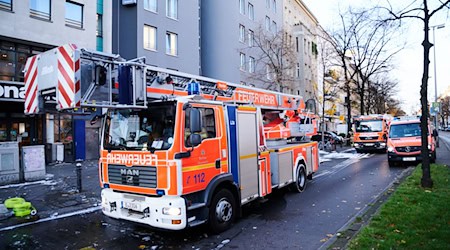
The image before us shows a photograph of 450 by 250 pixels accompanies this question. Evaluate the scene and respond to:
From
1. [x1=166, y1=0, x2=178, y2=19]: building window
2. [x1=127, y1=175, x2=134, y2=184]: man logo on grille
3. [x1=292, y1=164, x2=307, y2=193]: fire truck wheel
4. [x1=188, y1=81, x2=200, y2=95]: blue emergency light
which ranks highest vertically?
[x1=166, y1=0, x2=178, y2=19]: building window

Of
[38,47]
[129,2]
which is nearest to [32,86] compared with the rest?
[38,47]

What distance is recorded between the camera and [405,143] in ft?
48.6

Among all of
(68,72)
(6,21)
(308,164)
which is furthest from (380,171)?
(6,21)

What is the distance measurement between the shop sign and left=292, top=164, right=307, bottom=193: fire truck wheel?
44.8ft

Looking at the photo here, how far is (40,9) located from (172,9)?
35.3ft

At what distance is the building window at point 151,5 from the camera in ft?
78.1

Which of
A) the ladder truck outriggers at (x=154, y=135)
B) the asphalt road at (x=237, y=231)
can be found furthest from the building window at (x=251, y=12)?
the ladder truck outriggers at (x=154, y=135)

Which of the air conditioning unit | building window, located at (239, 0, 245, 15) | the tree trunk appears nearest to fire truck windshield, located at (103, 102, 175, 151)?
the tree trunk

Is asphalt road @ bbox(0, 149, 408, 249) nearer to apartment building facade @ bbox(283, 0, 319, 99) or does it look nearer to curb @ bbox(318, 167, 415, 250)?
curb @ bbox(318, 167, 415, 250)

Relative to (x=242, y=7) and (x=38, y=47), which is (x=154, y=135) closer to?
(x=38, y=47)

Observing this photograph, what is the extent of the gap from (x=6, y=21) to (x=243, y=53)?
21227mm

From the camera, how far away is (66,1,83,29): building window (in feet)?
60.9

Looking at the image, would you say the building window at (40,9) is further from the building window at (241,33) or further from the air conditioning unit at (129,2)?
the building window at (241,33)

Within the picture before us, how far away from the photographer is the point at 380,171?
13.9 metres
